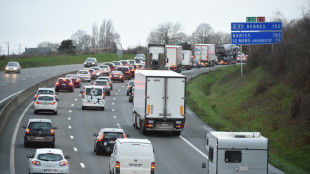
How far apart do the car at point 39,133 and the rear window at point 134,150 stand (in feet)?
34.7

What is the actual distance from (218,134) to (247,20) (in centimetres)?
3823

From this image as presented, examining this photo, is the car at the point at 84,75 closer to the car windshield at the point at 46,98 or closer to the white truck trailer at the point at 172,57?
the white truck trailer at the point at 172,57

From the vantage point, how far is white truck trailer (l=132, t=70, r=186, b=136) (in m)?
39.5

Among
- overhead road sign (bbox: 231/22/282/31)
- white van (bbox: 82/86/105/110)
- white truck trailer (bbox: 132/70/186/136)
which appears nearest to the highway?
white van (bbox: 82/86/105/110)

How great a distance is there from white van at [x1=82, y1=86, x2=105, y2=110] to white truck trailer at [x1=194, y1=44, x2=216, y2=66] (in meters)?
64.9

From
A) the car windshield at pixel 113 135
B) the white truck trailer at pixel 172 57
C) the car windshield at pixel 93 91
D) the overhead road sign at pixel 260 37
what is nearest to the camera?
the car windshield at pixel 113 135

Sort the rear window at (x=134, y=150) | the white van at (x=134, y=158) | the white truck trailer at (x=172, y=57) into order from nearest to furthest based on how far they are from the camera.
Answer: the white van at (x=134, y=158)
the rear window at (x=134, y=150)
the white truck trailer at (x=172, y=57)

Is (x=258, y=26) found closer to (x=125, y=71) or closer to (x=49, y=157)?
(x=125, y=71)

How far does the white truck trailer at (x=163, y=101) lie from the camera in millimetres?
39531

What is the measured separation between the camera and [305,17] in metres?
65.4

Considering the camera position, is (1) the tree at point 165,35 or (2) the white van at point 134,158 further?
(1) the tree at point 165,35

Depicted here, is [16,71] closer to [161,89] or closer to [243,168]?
[161,89]

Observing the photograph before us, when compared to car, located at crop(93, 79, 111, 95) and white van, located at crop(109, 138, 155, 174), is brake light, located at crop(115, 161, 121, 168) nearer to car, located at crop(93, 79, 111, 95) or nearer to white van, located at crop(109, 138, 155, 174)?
white van, located at crop(109, 138, 155, 174)

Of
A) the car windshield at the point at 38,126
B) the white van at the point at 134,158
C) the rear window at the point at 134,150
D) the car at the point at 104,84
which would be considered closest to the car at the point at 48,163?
the white van at the point at 134,158
